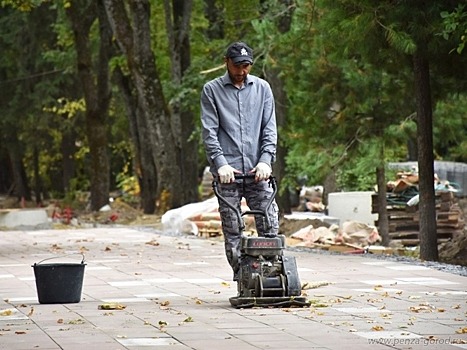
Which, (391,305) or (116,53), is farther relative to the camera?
(116,53)

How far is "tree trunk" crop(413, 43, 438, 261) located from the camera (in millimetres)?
Answer: 17641

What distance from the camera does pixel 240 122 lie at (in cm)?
1159

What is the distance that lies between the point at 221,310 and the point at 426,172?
7.18 meters

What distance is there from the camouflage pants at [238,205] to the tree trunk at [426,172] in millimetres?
6484

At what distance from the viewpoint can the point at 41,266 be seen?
12008 millimetres

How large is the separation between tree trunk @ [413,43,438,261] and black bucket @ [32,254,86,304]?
22.5ft

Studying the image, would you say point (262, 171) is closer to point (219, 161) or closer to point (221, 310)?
point (219, 161)

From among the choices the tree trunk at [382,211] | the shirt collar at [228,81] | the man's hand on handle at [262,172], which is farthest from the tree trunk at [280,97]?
the man's hand on handle at [262,172]

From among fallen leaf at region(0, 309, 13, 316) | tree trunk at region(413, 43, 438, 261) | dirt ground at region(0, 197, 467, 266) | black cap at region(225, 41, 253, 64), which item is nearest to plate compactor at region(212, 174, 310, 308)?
black cap at region(225, 41, 253, 64)

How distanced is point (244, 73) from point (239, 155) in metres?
0.68

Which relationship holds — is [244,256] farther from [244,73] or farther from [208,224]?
[208,224]

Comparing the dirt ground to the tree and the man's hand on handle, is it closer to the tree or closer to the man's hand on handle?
the tree

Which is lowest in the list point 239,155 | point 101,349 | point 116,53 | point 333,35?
point 101,349

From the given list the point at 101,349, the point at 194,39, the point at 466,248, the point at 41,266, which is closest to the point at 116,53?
the point at 194,39
